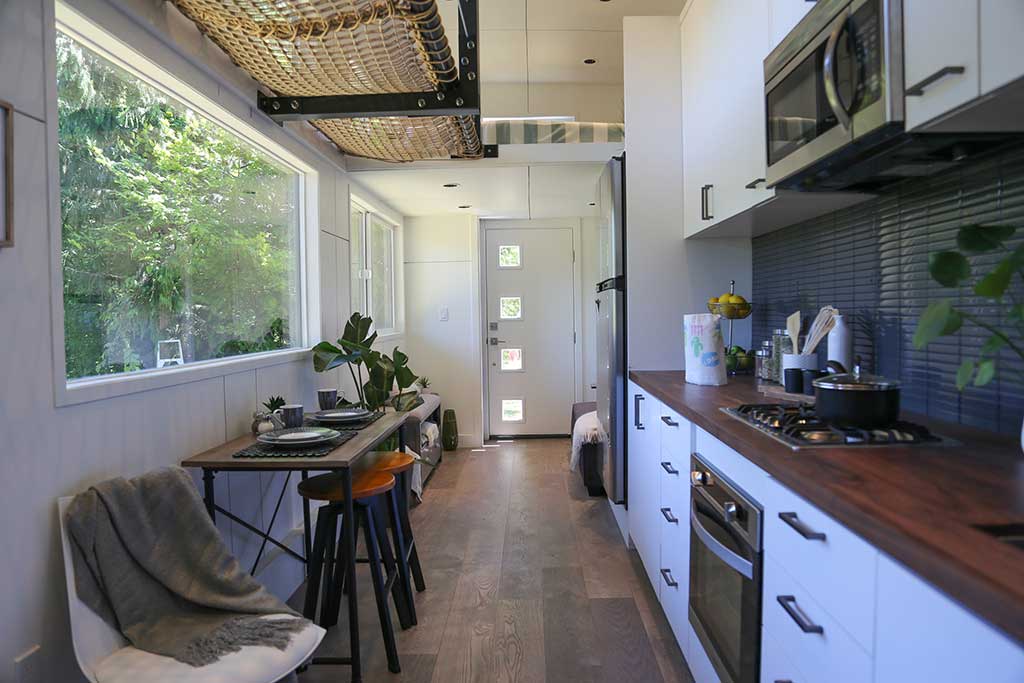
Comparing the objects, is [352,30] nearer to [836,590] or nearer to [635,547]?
[836,590]

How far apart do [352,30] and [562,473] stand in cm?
341

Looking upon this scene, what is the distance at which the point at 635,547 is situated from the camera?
283 cm

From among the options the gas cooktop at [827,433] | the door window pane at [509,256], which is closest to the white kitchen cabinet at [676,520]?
the gas cooktop at [827,433]

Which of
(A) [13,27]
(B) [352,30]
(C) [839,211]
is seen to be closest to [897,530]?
(C) [839,211]

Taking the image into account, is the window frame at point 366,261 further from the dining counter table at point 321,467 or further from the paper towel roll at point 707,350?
the paper towel roll at point 707,350

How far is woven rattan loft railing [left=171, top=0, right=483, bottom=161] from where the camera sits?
158 cm

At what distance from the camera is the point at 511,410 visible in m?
5.67

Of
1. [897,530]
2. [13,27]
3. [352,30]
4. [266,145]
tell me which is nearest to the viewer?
[897,530]

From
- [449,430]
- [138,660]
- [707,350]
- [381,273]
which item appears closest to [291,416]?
[138,660]

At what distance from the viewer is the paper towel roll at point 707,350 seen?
229 cm

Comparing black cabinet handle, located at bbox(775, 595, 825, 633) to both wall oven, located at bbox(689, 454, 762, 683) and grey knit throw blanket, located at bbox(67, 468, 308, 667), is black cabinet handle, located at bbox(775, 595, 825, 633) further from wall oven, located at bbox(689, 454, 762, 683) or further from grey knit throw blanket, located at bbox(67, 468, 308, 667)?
grey knit throw blanket, located at bbox(67, 468, 308, 667)

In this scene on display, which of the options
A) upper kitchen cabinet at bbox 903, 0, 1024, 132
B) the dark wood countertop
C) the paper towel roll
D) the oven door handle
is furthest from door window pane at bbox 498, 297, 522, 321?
upper kitchen cabinet at bbox 903, 0, 1024, 132

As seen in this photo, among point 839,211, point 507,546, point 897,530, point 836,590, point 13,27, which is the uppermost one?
point 13,27

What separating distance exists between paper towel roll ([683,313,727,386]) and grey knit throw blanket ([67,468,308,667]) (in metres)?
1.64
